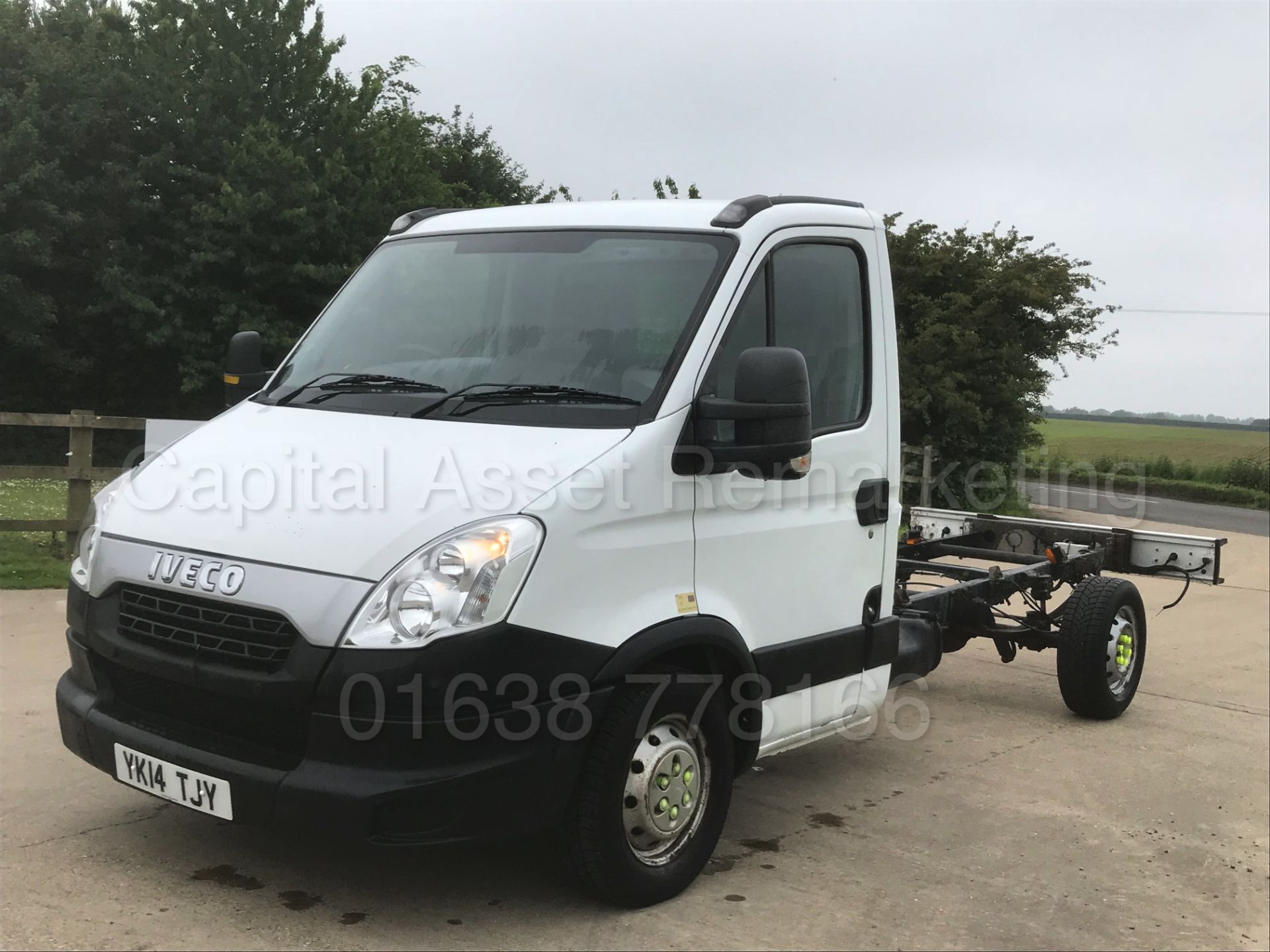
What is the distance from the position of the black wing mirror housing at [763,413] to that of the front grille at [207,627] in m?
1.39

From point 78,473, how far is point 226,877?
22.7 feet

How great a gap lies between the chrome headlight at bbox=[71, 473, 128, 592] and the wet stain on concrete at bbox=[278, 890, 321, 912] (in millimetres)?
1142

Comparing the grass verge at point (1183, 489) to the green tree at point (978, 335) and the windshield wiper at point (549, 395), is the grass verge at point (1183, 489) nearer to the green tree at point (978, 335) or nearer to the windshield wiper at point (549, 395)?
the green tree at point (978, 335)

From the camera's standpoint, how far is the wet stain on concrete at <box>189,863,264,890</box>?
3982 mm

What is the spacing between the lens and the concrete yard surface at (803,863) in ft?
12.5

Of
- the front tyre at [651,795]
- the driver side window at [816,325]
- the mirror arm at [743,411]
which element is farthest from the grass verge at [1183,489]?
the mirror arm at [743,411]

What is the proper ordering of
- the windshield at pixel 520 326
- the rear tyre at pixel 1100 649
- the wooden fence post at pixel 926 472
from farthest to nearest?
the wooden fence post at pixel 926 472
the rear tyre at pixel 1100 649
the windshield at pixel 520 326

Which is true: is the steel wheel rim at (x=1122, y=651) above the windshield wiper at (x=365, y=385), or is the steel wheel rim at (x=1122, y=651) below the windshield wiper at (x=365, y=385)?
below

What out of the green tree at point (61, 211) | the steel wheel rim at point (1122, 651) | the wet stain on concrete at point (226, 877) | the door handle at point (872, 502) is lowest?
the wet stain on concrete at point (226, 877)

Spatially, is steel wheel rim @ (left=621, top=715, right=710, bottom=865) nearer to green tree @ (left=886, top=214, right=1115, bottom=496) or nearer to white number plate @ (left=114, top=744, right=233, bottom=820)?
white number plate @ (left=114, top=744, right=233, bottom=820)

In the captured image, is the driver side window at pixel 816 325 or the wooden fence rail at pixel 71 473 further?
the wooden fence rail at pixel 71 473

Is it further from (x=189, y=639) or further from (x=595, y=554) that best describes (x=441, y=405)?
(x=189, y=639)

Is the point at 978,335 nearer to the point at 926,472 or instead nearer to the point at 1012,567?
the point at 926,472

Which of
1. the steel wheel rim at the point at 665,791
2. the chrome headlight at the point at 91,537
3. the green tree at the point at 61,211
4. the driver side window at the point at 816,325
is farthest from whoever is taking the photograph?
the green tree at the point at 61,211
